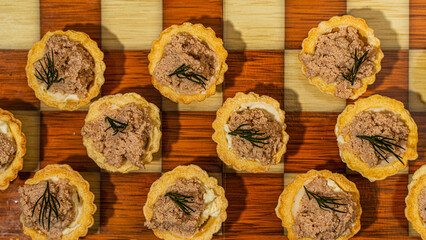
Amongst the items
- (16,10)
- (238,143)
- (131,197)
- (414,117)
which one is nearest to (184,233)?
(131,197)

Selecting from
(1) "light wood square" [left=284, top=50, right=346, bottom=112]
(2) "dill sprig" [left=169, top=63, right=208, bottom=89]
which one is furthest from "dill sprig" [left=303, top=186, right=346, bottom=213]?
(2) "dill sprig" [left=169, top=63, right=208, bottom=89]

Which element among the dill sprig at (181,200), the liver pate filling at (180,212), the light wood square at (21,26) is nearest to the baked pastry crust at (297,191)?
the liver pate filling at (180,212)

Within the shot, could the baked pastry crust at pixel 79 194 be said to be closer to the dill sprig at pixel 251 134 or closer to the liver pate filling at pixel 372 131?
the dill sprig at pixel 251 134

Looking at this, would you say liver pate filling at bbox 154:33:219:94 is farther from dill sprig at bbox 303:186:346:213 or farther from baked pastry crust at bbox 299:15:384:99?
dill sprig at bbox 303:186:346:213

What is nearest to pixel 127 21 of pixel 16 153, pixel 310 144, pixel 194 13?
pixel 194 13

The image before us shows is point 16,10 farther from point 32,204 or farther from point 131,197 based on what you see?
point 131,197

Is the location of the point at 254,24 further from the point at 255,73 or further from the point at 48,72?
the point at 48,72
